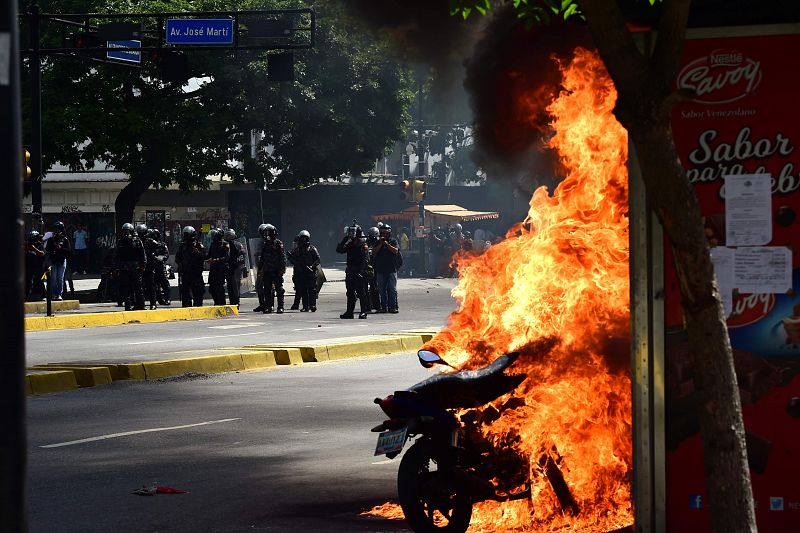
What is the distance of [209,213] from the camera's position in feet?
168

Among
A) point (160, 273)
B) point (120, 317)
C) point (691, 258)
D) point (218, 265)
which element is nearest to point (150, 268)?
point (160, 273)

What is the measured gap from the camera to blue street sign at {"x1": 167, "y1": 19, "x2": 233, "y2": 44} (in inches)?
1077

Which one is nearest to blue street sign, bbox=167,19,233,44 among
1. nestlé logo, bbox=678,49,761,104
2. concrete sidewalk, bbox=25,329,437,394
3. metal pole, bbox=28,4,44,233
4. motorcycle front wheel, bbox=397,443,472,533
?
metal pole, bbox=28,4,44,233

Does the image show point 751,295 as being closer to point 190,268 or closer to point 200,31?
point 190,268

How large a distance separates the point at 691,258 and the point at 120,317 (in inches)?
805

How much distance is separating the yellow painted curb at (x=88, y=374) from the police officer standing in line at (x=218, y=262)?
12.9m

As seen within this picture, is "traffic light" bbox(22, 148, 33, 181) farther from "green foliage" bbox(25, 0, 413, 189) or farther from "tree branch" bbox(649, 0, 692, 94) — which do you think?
"tree branch" bbox(649, 0, 692, 94)

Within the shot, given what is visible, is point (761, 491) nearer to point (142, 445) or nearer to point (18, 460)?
point (18, 460)

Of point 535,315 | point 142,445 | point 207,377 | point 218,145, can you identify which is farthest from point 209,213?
point 535,315

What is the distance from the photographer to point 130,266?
1036 inches

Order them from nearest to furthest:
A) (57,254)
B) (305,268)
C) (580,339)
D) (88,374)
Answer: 1. (580,339)
2. (88,374)
3. (305,268)
4. (57,254)

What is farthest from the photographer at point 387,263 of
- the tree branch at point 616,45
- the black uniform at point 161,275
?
the tree branch at point 616,45

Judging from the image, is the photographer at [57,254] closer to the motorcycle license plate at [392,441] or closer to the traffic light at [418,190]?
the traffic light at [418,190]

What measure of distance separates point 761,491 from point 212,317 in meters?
21.1
